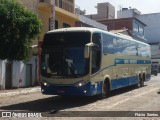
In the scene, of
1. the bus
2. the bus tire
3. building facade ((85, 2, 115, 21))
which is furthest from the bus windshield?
building facade ((85, 2, 115, 21))

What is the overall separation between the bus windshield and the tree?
5273 millimetres

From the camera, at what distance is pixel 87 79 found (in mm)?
16047

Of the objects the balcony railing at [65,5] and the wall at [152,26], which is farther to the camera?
the wall at [152,26]

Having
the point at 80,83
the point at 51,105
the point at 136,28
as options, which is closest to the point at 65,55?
the point at 80,83

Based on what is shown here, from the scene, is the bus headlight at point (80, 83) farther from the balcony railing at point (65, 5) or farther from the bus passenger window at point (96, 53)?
the balcony railing at point (65, 5)

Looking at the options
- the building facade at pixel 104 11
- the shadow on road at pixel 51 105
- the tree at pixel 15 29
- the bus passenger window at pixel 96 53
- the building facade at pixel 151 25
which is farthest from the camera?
the building facade at pixel 151 25

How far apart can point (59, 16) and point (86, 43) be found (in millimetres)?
19071

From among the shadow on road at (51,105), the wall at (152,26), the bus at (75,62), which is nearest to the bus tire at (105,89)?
the bus at (75,62)

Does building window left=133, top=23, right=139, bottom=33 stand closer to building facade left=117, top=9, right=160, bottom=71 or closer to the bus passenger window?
building facade left=117, top=9, right=160, bottom=71

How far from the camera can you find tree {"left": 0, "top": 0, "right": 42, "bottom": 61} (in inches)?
837

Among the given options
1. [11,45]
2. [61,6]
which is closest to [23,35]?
[11,45]

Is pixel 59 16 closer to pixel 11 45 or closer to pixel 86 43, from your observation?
pixel 11 45

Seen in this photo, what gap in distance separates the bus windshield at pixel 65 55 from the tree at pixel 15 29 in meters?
5.27

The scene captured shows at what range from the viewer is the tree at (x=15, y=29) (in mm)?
21266
